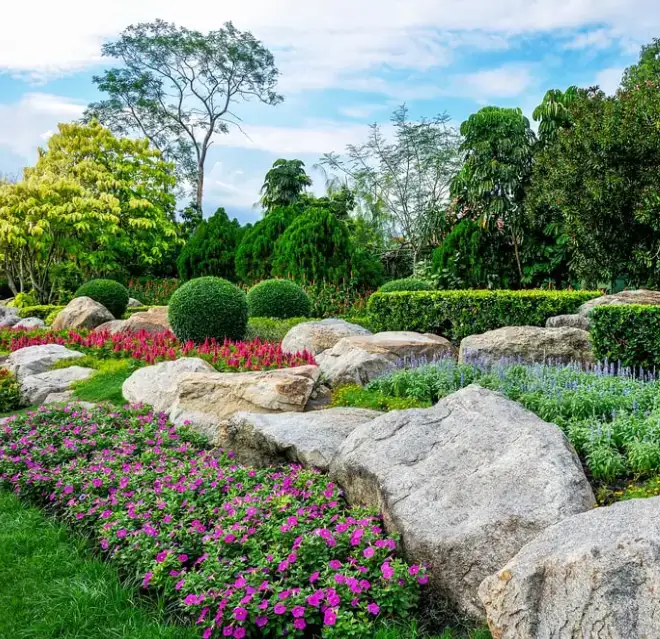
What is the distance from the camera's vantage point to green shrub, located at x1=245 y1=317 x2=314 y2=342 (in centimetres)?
1145

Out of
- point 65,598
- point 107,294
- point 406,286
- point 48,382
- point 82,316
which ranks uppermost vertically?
point 107,294

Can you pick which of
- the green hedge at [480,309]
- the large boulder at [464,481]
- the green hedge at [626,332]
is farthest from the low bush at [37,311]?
the large boulder at [464,481]

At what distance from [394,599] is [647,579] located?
1.10 meters

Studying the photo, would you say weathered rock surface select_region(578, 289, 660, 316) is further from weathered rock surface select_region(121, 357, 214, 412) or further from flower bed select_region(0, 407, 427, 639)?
flower bed select_region(0, 407, 427, 639)

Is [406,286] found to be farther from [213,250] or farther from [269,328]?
[213,250]

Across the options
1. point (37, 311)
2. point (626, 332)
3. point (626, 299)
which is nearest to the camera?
point (626, 332)

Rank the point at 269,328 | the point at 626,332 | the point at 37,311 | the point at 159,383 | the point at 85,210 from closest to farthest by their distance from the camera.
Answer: the point at 159,383 < the point at 626,332 < the point at 269,328 < the point at 37,311 < the point at 85,210

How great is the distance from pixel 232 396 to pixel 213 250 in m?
16.5

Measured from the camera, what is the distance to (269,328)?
11.6 metres

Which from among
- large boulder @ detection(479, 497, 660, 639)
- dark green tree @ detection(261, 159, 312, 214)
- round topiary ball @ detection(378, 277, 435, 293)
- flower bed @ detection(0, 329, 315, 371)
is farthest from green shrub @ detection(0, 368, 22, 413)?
dark green tree @ detection(261, 159, 312, 214)

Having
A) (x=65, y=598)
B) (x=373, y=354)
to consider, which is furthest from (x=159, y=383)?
(x=65, y=598)

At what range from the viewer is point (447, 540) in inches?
116

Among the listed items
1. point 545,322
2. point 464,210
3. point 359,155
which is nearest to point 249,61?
point 359,155

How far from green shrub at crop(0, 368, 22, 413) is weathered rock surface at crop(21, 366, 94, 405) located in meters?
0.11
